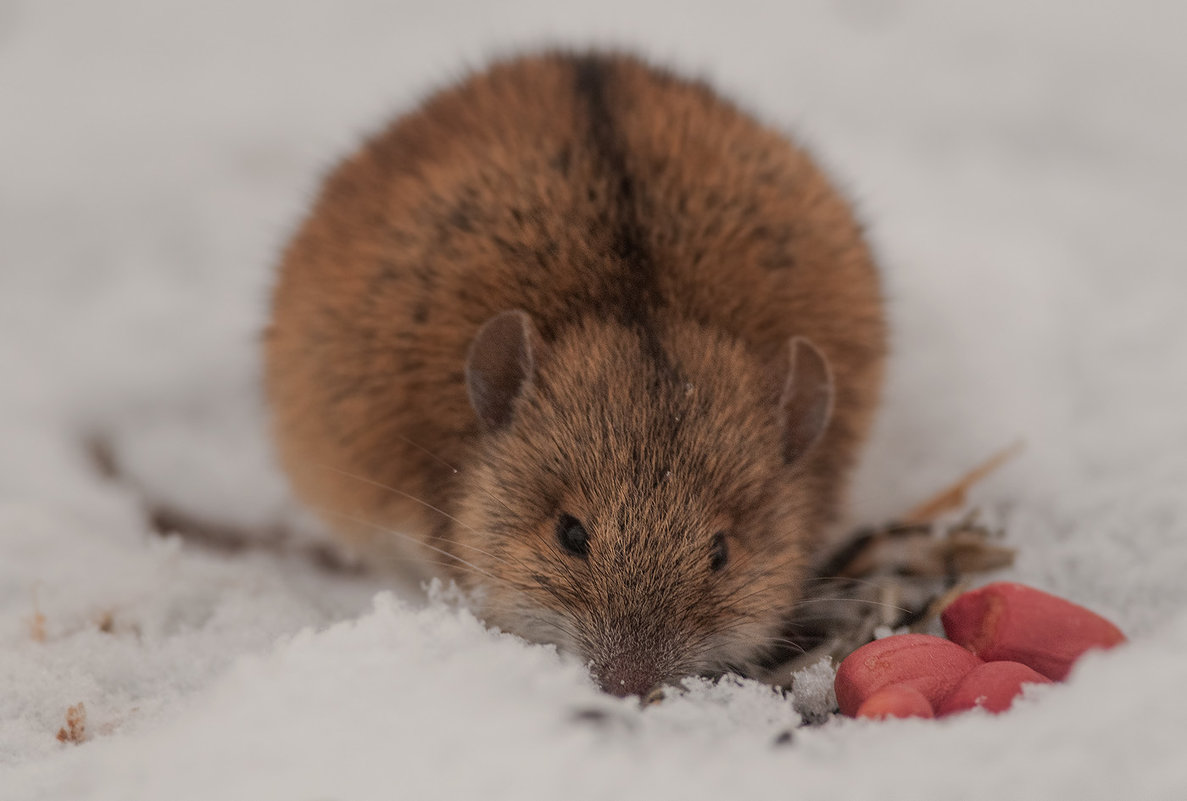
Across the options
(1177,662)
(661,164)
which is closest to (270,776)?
(1177,662)

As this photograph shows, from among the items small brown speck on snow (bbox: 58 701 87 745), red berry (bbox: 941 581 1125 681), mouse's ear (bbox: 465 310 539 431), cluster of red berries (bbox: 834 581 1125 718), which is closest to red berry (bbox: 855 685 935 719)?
cluster of red berries (bbox: 834 581 1125 718)

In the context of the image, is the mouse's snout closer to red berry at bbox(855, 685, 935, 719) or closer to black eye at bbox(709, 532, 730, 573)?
black eye at bbox(709, 532, 730, 573)

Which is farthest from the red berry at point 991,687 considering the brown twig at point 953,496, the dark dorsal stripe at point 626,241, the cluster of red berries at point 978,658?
the brown twig at point 953,496

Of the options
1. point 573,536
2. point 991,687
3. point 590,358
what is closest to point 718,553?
point 573,536

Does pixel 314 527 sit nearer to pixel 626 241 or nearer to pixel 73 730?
pixel 73 730

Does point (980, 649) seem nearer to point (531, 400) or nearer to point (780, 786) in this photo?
point (780, 786)

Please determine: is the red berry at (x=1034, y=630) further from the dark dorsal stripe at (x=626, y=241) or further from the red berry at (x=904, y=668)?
the dark dorsal stripe at (x=626, y=241)

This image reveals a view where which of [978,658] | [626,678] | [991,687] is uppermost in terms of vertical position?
[991,687]
